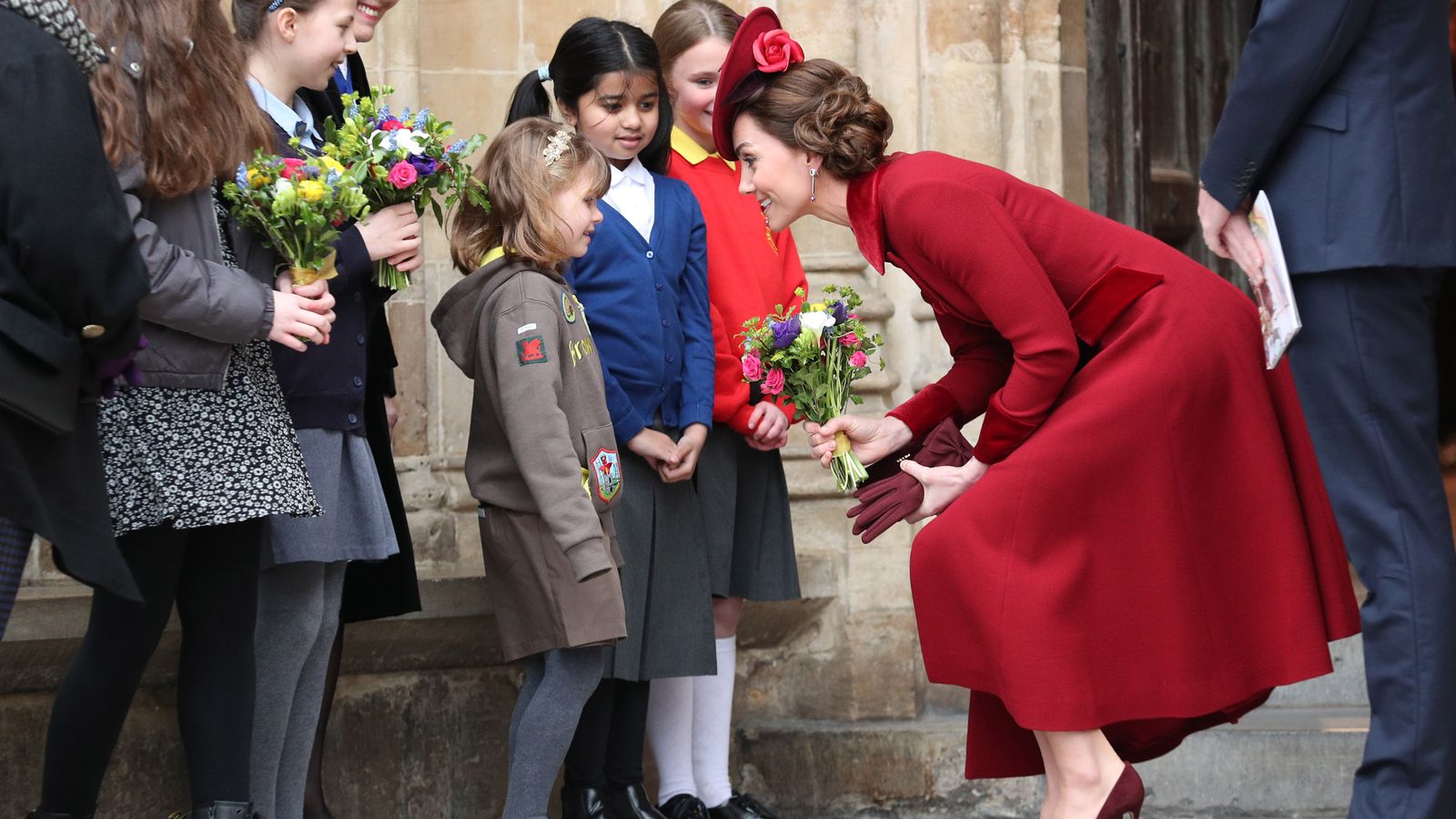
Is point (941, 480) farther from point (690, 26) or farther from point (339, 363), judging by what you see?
point (690, 26)

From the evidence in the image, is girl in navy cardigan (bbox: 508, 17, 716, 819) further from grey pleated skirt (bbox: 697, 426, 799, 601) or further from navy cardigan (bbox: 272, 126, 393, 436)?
navy cardigan (bbox: 272, 126, 393, 436)

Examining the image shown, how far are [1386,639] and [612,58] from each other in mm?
2119

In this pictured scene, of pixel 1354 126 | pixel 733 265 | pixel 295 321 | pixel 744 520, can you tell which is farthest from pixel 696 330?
pixel 1354 126

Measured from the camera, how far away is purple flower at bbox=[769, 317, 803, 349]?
11.2 feet

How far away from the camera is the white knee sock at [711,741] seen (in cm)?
409

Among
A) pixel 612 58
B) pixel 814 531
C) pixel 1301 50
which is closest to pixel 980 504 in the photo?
pixel 1301 50

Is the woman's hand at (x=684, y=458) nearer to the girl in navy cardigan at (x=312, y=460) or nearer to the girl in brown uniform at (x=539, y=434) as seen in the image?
the girl in brown uniform at (x=539, y=434)

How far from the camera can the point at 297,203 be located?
2.98 metres

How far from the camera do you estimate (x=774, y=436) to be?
4.04 m

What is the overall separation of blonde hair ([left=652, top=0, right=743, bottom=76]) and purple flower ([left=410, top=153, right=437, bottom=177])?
994mm

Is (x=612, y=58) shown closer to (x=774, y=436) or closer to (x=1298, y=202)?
(x=774, y=436)

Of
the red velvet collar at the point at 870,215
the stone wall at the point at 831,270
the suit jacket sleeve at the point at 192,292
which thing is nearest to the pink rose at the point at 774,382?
the red velvet collar at the point at 870,215

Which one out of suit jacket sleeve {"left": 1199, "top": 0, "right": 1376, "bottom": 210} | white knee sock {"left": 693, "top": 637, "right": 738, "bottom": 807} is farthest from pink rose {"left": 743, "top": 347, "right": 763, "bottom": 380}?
suit jacket sleeve {"left": 1199, "top": 0, "right": 1376, "bottom": 210}

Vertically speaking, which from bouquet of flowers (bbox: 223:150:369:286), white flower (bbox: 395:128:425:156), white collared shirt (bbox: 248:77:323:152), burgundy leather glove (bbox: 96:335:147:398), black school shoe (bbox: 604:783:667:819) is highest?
white collared shirt (bbox: 248:77:323:152)
